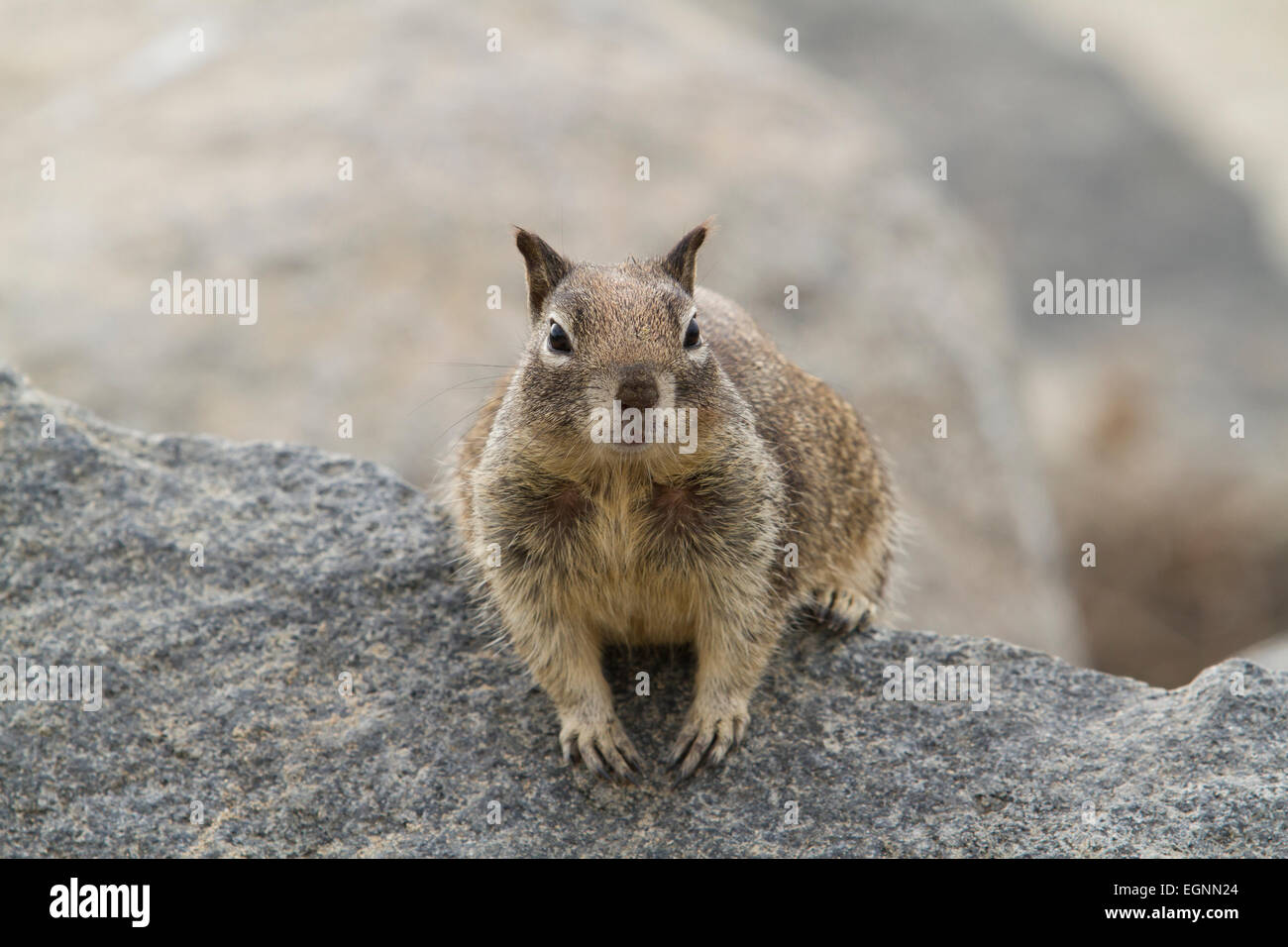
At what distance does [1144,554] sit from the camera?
13648mm

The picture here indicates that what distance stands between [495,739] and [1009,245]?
1436 cm

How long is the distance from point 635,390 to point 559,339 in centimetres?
43

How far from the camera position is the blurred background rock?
34.8 feet

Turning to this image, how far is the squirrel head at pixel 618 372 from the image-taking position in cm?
435

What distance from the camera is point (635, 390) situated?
430cm

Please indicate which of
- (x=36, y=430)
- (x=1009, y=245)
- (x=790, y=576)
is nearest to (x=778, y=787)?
(x=790, y=576)

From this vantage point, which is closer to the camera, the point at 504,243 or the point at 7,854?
the point at 7,854

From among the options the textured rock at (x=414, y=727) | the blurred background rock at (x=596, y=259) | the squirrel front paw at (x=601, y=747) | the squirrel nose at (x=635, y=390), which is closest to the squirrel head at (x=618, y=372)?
the squirrel nose at (x=635, y=390)

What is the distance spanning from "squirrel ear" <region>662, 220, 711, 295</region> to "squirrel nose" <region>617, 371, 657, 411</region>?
0.81 meters

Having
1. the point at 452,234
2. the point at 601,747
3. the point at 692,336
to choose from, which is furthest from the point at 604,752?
the point at 452,234
